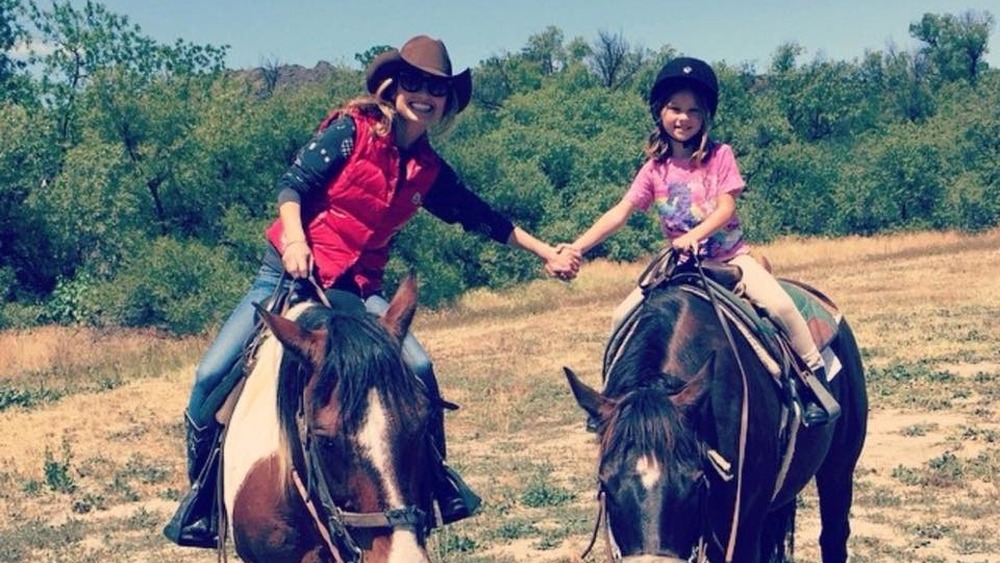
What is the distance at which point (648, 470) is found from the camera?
3.47 m

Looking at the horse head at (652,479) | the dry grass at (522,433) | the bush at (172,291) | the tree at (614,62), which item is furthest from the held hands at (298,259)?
the tree at (614,62)

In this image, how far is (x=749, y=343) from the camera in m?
4.95

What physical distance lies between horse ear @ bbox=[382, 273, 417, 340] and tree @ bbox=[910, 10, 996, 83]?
75383mm

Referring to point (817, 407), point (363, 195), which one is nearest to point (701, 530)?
point (817, 407)

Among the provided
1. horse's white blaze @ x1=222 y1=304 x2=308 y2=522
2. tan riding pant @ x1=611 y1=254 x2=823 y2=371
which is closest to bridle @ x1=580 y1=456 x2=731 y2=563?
horse's white blaze @ x1=222 y1=304 x2=308 y2=522

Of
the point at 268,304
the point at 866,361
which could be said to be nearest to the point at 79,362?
the point at 866,361

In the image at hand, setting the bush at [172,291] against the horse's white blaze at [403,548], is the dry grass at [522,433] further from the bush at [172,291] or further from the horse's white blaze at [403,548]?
the horse's white blaze at [403,548]

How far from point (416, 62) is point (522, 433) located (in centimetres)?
945

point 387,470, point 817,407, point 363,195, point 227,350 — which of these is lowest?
point 817,407

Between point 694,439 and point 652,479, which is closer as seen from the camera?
point 652,479

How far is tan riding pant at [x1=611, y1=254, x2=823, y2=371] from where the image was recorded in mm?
5270

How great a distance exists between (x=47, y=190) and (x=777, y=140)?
34.7 metres

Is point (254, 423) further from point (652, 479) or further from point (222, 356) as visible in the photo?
point (652, 479)

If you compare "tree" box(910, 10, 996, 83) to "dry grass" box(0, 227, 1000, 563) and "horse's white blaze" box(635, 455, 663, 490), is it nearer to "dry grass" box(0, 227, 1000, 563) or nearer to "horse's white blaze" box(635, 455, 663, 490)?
"dry grass" box(0, 227, 1000, 563)
